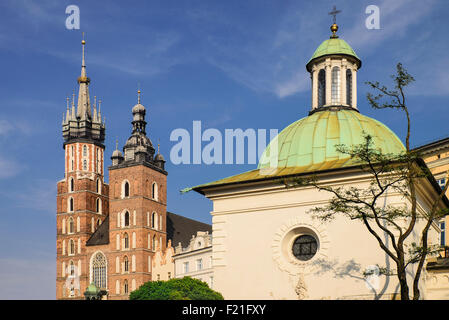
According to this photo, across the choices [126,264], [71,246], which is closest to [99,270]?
[126,264]

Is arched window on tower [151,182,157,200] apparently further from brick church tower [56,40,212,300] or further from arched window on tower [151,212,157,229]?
arched window on tower [151,212,157,229]

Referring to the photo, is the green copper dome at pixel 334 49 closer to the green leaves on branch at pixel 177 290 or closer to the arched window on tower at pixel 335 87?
the arched window on tower at pixel 335 87

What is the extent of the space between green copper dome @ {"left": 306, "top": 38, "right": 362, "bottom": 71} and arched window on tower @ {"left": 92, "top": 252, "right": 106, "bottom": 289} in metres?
65.6

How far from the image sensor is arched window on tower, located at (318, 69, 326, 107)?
105ft

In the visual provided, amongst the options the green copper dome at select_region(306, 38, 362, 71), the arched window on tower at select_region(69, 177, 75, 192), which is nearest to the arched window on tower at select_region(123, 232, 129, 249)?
the arched window on tower at select_region(69, 177, 75, 192)

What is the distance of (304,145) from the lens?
91.7 feet

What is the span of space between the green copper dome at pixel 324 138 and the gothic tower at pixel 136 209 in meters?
62.1
